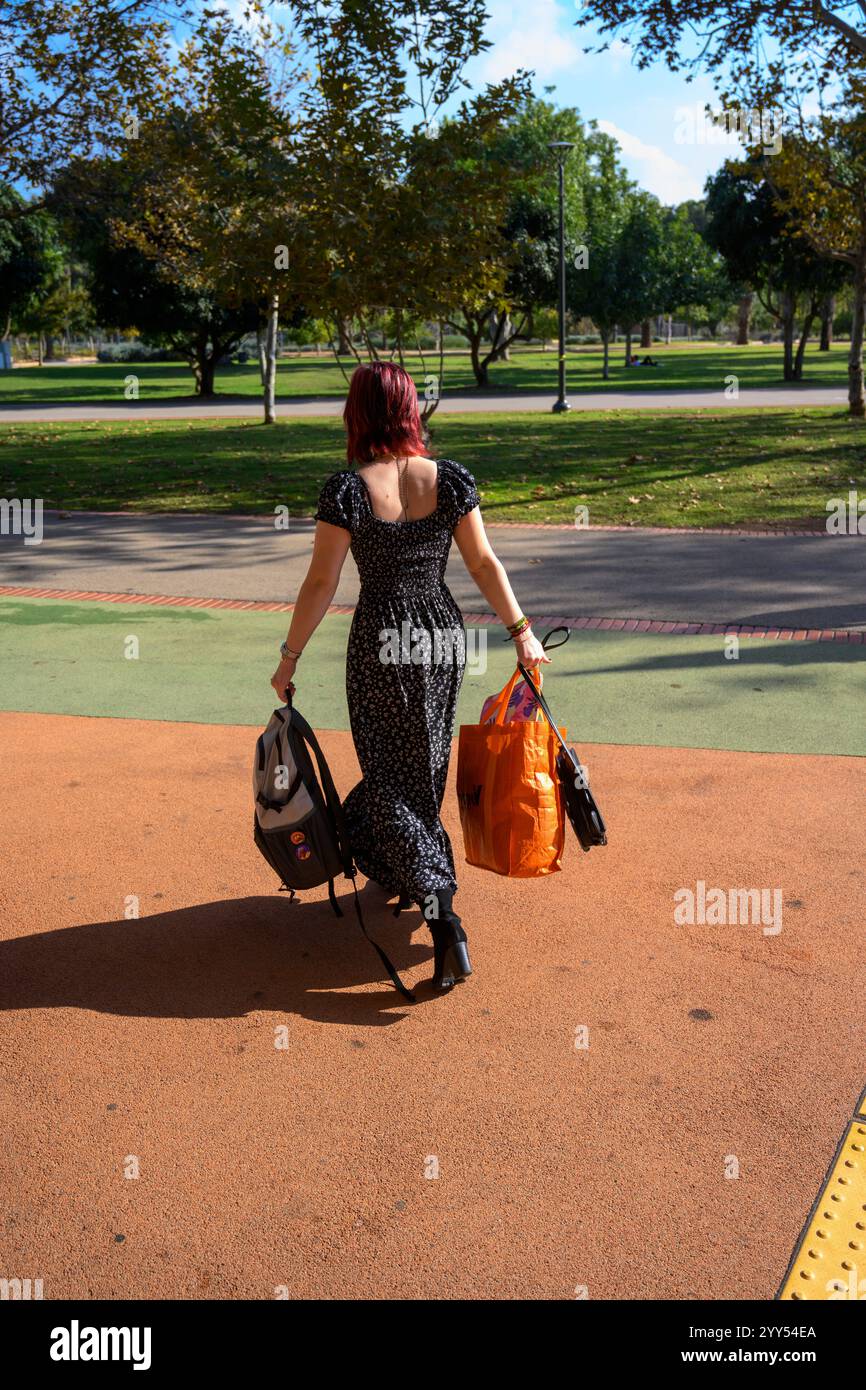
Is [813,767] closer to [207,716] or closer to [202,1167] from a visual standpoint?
[207,716]

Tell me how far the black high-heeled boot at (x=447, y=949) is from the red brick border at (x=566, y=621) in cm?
494

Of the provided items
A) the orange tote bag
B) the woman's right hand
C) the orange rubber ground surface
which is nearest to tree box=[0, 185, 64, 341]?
the orange rubber ground surface

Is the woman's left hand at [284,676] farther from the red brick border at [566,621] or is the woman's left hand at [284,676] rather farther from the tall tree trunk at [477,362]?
the tall tree trunk at [477,362]

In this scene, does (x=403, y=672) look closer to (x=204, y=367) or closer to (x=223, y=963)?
(x=223, y=963)

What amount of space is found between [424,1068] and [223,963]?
1035 millimetres

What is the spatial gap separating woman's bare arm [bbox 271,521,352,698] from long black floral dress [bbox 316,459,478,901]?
0.05 metres

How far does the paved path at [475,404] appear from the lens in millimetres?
32438

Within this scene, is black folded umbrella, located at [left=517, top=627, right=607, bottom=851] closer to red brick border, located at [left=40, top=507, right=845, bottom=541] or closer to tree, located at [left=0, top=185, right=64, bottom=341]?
red brick border, located at [left=40, top=507, right=845, bottom=541]

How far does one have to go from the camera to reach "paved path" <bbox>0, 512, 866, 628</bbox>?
1022 centimetres

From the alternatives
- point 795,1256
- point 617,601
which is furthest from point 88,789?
point 617,601
